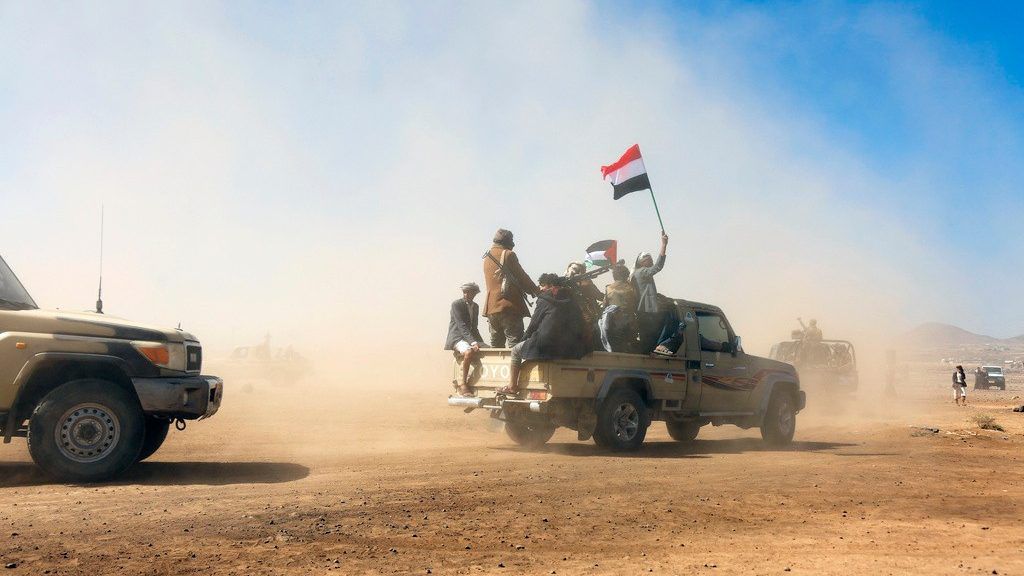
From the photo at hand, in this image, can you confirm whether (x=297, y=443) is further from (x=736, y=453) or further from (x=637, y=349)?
(x=736, y=453)

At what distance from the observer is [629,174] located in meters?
15.3

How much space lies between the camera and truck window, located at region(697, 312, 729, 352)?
1338 centimetres

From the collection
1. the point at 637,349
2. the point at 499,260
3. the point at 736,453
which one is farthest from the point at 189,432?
the point at 736,453

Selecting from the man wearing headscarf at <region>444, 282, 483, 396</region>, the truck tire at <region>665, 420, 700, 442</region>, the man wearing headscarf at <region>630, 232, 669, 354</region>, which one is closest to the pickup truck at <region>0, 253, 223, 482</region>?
the man wearing headscarf at <region>444, 282, 483, 396</region>

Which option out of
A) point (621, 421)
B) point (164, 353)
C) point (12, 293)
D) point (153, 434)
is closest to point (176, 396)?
point (164, 353)

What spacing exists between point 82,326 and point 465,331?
17.2ft

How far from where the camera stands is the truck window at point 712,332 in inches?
527

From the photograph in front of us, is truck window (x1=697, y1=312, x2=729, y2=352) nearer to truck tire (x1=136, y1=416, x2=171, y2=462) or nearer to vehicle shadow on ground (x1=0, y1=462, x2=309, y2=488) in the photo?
vehicle shadow on ground (x1=0, y1=462, x2=309, y2=488)

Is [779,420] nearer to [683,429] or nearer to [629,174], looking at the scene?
[683,429]

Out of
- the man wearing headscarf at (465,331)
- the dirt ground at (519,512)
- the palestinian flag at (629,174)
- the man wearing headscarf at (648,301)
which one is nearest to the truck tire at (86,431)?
the dirt ground at (519,512)

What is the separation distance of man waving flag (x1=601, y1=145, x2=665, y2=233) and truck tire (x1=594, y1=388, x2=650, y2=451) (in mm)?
4600

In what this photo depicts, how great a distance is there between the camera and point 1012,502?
8039 mm

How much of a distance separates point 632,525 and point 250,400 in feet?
74.8

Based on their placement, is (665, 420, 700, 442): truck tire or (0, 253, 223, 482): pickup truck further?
(665, 420, 700, 442): truck tire
